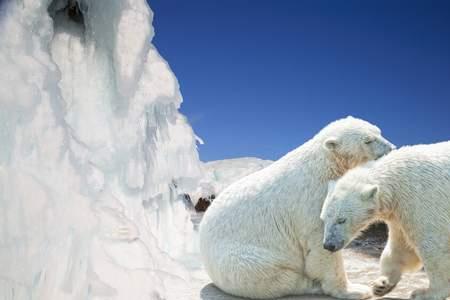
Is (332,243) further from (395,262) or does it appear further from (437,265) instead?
(395,262)

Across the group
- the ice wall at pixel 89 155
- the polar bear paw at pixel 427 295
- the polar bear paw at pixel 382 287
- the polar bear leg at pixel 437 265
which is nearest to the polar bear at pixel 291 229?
the polar bear paw at pixel 382 287

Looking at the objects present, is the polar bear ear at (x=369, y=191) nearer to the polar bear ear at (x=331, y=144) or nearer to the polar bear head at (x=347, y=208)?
the polar bear head at (x=347, y=208)

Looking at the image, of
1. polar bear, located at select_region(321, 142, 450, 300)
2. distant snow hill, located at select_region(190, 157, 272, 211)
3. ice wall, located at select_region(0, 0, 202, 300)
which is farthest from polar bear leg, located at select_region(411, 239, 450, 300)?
distant snow hill, located at select_region(190, 157, 272, 211)

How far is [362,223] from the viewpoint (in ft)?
16.6

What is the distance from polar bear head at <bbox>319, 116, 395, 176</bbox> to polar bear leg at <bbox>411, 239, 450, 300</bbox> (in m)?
1.04

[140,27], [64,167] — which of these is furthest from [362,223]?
[140,27]

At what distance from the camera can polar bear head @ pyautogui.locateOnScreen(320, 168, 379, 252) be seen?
488cm

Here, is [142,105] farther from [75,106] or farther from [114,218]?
[114,218]

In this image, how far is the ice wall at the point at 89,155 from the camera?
15.6 feet

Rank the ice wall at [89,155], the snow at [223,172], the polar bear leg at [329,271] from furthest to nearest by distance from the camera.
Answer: the snow at [223,172], the polar bear leg at [329,271], the ice wall at [89,155]

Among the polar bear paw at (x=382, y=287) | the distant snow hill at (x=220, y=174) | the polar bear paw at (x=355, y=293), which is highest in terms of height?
the distant snow hill at (x=220, y=174)

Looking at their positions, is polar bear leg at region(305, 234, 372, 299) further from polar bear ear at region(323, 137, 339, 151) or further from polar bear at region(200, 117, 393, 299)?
polar bear ear at region(323, 137, 339, 151)

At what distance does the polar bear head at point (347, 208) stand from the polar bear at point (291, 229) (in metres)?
0.39

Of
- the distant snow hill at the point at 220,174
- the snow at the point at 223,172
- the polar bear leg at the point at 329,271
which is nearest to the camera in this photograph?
the polar bear leg at the point at 329,271
